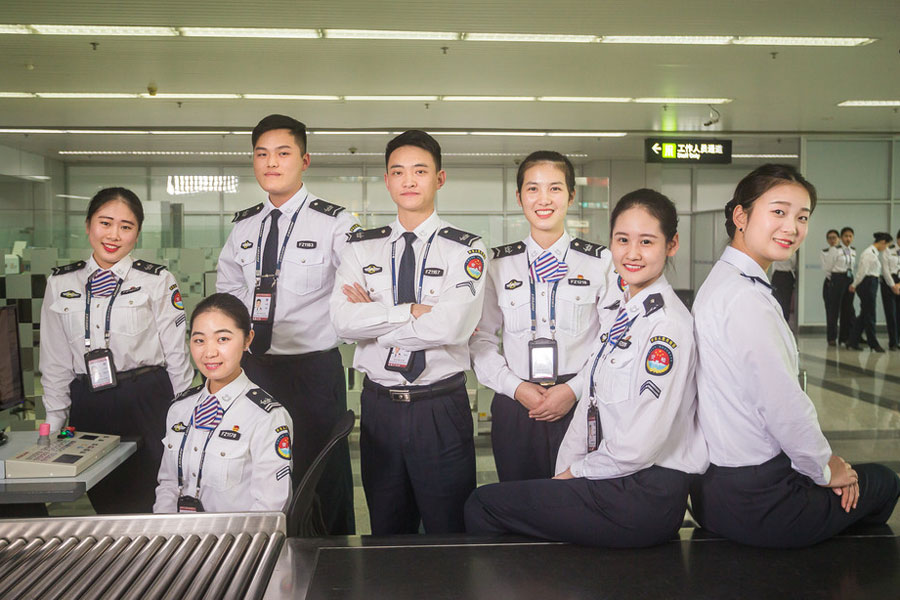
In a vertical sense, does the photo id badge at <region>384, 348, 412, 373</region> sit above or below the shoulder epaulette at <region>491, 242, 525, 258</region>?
below

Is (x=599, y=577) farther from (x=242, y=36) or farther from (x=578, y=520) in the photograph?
(x=242, y=36)

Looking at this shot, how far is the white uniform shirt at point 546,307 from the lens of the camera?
240cm

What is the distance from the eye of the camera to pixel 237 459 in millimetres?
1961

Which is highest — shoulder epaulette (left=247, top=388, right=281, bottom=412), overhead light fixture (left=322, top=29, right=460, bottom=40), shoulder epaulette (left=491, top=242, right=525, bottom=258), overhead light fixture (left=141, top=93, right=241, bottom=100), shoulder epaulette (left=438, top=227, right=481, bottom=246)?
overhead light fixture (left=141, top=93, right=241, bottom=100)

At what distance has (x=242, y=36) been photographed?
18.4 ft

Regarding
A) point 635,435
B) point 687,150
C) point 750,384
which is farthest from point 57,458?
point 687,150

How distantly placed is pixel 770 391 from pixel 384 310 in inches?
45.3

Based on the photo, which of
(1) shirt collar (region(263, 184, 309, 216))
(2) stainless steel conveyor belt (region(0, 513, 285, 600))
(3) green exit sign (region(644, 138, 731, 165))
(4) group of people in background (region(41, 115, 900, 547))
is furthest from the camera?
(3) green exit sign (region(644, 138, 731, 165))

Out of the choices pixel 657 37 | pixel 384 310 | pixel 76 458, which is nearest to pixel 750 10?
pixel 657 37

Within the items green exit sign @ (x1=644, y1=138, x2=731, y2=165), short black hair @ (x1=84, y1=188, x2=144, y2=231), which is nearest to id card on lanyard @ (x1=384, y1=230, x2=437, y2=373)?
short black hair @ (x1=84, y1=188, x2=144, y2=231)

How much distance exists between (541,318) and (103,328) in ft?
5.31

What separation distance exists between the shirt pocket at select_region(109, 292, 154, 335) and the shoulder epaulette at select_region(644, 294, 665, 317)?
1837mm

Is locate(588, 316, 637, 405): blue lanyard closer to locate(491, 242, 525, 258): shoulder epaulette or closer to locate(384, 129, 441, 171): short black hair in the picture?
locate(491, 242, 525, 258): shoulder epaulette

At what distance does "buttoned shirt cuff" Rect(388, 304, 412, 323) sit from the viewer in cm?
216
